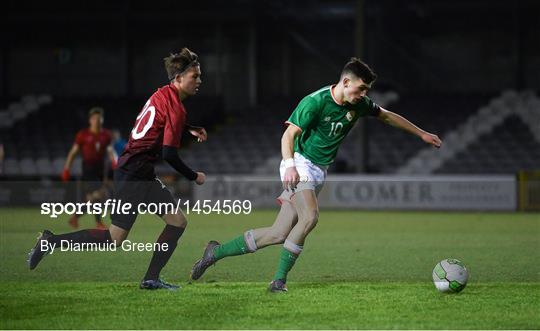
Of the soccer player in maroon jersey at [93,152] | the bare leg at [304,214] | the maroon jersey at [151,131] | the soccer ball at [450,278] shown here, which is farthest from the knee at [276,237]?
the soccer player in maroon jersey at [93,152]

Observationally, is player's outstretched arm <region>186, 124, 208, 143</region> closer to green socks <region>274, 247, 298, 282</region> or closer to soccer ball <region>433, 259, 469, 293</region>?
green socks <region>274, 247, 298, 282</region>

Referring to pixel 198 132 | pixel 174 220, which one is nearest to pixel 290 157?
pixel 198 132

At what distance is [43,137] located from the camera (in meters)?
29.3

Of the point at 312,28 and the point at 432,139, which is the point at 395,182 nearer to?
the point at 312,28

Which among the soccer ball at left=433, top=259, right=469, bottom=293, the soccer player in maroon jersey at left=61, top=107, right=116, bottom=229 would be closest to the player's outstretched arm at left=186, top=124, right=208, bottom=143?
the soccer ball at left=433, top=259, right=469, bottom=293

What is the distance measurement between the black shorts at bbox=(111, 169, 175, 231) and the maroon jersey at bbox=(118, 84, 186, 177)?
71mm

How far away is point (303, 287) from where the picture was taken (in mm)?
8273

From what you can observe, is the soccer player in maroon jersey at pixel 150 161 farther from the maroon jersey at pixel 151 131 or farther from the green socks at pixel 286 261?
the green socks at pixel 286 261

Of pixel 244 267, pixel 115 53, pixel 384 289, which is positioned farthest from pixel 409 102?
pixel 384 289

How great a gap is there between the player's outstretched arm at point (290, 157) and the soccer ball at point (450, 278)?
1.48 m

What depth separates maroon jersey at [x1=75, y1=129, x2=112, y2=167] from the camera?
1561 centimetres

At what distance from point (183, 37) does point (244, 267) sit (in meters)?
23.7

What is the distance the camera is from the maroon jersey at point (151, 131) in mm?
7672

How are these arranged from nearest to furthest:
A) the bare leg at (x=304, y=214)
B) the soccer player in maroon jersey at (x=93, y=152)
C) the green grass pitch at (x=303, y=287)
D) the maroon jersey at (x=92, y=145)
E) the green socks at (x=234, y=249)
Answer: the green grass pitch at (x=303, y=287)
the bare leg at (x=304, y=214)
the green socks at (x=234, y=249)
the soccer player in maroon jersey at (x=93, y=152)
the maroon jersey at (x=92, y=145)
